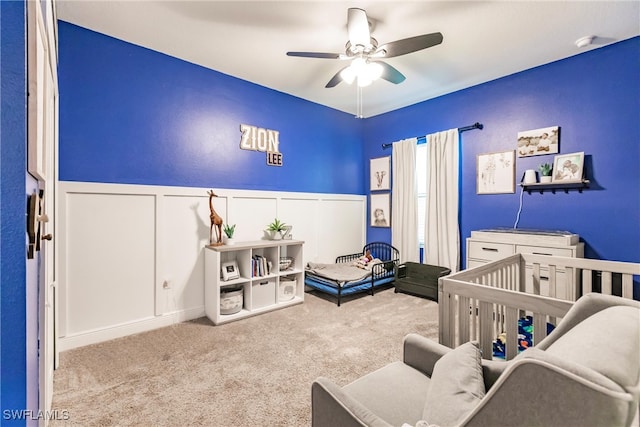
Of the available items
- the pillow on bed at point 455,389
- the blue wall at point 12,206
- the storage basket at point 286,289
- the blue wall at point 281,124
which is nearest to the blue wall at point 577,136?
the blue wall at point 281,124

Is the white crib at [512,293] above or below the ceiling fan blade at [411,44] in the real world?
below

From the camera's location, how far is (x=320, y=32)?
2537mm

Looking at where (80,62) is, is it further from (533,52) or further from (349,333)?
(533,52)

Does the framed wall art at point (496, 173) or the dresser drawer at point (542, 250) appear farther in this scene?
the framed wall art at point (496, 173)

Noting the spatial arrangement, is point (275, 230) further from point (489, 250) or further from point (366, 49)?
point (489, 250)

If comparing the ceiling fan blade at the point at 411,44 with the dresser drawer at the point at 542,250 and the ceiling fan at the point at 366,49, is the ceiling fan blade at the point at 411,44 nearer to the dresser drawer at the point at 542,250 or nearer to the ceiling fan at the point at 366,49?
the ceiling fan at the point at 366,49

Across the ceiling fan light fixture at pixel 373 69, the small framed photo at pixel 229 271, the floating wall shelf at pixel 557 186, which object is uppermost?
the ceiling fan light fixture at pixel 373 69

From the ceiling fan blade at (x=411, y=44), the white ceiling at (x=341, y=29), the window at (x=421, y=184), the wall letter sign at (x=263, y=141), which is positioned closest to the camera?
the ceiling fan blade at (x=411, y=44)

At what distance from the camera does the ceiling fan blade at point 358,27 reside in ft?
6.33

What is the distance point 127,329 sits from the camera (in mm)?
2609

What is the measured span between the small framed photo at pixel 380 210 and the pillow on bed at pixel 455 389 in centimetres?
350

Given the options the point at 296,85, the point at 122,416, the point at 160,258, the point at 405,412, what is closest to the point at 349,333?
the point at 405,412

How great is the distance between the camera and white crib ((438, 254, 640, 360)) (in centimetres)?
138

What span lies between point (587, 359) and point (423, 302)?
291 centimetres
